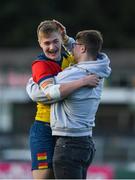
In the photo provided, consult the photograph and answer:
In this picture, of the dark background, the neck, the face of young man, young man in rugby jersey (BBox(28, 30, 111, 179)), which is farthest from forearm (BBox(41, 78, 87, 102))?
the dark background

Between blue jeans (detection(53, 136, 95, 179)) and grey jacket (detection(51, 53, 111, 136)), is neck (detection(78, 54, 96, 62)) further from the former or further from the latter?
blue jeans (detection(53, 136, 95, 179))

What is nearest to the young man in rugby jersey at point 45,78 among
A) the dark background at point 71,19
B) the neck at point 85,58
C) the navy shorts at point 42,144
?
the navy shorts at point 42,144

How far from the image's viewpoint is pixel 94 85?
6484 mm

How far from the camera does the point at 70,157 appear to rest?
6.43m

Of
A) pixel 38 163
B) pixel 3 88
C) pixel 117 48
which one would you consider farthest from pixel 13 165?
pixel 117 48

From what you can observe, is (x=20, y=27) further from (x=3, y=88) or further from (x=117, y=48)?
(x=3, y=88)

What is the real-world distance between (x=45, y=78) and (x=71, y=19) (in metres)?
47.7

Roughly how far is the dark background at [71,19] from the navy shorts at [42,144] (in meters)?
45.2

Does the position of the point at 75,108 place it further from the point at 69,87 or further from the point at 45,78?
the point at 45,78

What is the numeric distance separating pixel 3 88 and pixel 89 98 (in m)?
27.7

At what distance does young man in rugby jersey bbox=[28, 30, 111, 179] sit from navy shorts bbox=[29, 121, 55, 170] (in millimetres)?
114

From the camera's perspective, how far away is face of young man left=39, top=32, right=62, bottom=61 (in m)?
6.54

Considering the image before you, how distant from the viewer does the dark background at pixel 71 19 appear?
52.8 m

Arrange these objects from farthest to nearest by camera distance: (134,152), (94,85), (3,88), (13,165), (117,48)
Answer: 1. (117,48)
2. (3,88)
3. (134,152)
4. (13,165)
5. (94,85)
